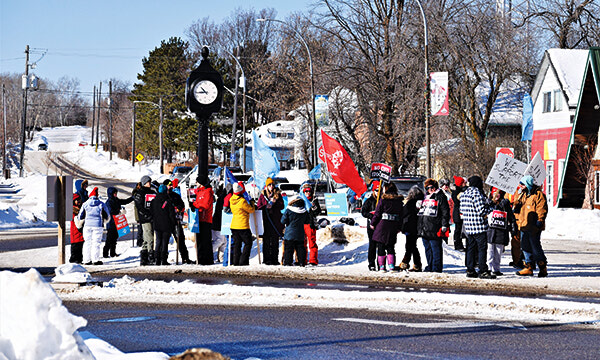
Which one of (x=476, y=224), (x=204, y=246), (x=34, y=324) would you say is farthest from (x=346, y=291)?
(x=34, y=324)

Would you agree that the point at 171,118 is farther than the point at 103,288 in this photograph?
Yes

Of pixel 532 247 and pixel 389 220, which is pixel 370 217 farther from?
pixel 532 247

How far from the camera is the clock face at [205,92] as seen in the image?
711 inches

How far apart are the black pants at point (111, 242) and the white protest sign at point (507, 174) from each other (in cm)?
869

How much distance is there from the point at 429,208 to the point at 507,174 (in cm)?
191

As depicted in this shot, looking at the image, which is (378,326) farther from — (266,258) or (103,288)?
(266,258)

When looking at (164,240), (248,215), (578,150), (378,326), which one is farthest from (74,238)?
(578,150)

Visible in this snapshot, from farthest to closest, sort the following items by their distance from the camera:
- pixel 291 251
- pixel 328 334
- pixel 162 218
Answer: pixel 291 251
pixel 162 218
pixel 328 334

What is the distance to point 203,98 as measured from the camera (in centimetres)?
1806

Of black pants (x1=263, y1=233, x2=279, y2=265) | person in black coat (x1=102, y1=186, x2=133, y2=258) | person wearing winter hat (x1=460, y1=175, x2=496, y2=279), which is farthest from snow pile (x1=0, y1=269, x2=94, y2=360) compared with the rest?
person in black coat (x1=102, y1=186, x2=133, y2=258)

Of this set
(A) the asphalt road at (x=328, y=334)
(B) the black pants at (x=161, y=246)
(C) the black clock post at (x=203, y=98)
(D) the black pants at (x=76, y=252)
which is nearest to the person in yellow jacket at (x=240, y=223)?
(B) the black pants at (x=161, y=246)

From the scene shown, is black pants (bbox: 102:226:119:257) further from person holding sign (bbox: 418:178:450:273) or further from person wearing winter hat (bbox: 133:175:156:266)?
person holding sign (bbox: 418:178:450:273)

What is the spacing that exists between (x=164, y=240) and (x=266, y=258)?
7.30 feet

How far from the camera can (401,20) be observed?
42188mm
